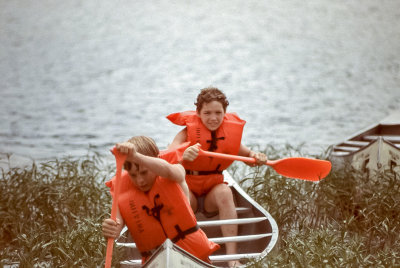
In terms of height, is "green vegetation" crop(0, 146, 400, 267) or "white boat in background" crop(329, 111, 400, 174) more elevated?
"white boat in background" crop(329, 111, 400, 174)

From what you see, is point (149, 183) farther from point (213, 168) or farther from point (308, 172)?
point (308, 172)

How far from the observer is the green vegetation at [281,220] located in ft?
7.31

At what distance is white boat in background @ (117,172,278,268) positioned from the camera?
1.67m

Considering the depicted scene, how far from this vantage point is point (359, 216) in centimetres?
303

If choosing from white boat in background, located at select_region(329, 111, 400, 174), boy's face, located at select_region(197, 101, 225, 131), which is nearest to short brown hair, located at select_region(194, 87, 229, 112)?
boy's face, located at select_region(197, 101, 225, 131)

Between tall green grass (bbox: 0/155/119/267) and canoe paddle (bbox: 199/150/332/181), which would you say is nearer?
A: tall green grass (bbox: 0/155/119/267)

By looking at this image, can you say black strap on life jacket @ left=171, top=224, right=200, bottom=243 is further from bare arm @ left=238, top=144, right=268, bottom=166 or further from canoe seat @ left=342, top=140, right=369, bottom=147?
canoe seat @ left=342, top=140, right=369, bottom=147

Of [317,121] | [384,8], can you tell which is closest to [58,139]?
[317,121]

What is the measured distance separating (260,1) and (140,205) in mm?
12488

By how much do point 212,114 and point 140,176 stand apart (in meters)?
0.82

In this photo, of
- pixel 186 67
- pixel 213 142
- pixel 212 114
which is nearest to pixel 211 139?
pixel 213 142

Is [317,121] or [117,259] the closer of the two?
[117,259]

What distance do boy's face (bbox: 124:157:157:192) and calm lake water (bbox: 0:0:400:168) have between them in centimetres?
521

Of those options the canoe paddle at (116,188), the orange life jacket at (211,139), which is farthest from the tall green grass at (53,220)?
the orange life jacket at (211,139)
